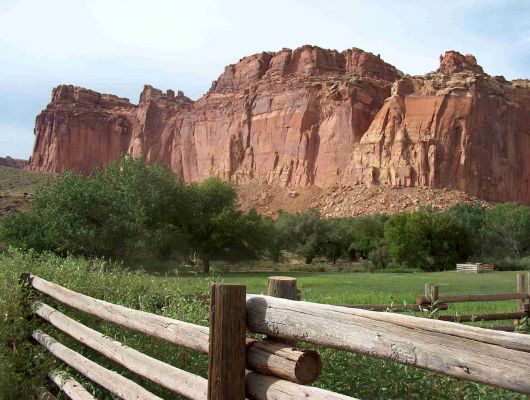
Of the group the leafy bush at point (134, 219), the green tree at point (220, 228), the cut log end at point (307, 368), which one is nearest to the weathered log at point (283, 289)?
the cut log end at point (307, 368)

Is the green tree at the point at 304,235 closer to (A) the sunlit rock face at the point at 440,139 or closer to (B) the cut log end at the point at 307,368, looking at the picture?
(A) the sunlit rock face at the point at 440,139

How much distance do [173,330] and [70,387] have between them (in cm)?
228

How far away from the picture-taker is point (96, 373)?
5473 millimetres

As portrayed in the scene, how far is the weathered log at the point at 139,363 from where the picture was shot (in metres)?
3.80

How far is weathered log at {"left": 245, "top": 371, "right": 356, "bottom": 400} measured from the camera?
2.87 meters

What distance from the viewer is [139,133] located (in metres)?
129

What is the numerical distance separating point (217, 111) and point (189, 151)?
10.2m

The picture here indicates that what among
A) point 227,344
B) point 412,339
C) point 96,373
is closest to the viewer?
point 412,339

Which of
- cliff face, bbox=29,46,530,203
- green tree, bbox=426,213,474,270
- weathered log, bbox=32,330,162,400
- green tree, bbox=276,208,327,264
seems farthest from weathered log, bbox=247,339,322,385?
cliff face, bbox=29,46,530,203

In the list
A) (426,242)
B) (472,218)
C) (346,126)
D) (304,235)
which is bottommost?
(426,242)

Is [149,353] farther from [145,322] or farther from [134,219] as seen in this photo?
[134,219]

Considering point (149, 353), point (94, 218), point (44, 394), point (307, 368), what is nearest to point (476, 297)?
point (149, 353)

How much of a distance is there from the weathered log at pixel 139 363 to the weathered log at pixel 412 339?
0.71 meters

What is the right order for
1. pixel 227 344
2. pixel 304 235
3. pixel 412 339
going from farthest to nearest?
pixel 304 235 → pixel 227 344 → pixel 412 339
